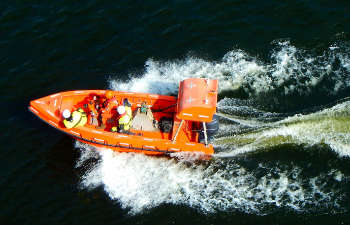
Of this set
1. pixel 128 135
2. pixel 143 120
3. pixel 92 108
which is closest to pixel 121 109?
pixel 128 135

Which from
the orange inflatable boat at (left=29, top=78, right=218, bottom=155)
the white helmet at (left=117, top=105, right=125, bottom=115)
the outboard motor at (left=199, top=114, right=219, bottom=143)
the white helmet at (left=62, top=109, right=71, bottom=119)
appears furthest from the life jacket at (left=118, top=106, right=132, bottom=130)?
the outboard motor at (left=199, top=114, right=219, bottom=143)

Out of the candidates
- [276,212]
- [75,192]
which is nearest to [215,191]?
[276,212]

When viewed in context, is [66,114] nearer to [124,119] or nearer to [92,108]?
[92,108]

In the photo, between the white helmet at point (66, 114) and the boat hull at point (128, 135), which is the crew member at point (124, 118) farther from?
the white helmet at point (66, 114)

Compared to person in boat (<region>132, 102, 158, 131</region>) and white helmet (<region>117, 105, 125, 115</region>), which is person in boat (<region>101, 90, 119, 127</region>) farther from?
white helmet (<region>117, 105, 125, 115</region>)

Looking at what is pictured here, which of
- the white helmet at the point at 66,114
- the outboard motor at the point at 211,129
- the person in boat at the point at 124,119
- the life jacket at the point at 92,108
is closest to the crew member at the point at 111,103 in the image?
the life jacket at the point at 92,108

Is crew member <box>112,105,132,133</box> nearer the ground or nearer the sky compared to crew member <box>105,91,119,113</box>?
nearer the ground
